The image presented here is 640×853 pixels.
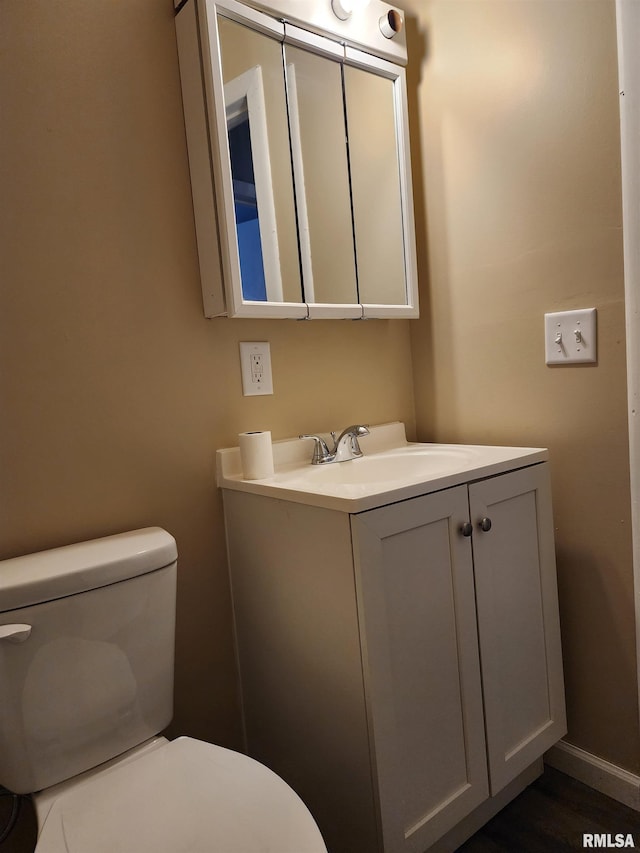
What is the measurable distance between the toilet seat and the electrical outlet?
76cm

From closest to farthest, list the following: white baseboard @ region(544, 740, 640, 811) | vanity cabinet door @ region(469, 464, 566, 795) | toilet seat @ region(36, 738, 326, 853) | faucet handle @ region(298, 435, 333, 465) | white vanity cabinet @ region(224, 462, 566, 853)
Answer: toilet seat @ region(36, 738, 326, 853) < white vanity cabinet @ region(224, 462, 566, 853) < vanity cabinet door @ region(469, 464, 566, 795) < white baseboard @ region(544, 740, 640, 811) < faucet handle @ region(298, 435, 333, 465)

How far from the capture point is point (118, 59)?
1181mm

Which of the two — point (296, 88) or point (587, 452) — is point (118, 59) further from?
point (587, 452)

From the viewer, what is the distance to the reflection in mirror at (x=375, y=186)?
149 cm

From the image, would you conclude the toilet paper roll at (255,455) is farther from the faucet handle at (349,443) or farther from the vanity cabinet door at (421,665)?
the vanity cabinet door at (421,665)

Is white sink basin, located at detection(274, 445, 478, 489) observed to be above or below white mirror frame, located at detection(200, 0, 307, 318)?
below

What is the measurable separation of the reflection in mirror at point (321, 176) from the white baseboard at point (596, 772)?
1.24m

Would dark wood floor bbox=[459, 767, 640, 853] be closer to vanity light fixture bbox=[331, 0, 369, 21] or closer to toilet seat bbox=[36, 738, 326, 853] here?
toilet seat bbox=[36, 738, 326, 853]

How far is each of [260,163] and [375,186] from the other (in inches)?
14.3

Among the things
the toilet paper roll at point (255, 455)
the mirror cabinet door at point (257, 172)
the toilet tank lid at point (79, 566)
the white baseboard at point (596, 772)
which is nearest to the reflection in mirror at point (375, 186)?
the mirror cabinet door at point (257, 172)

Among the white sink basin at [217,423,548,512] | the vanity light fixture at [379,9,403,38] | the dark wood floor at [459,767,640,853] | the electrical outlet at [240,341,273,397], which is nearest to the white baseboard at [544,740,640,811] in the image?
the dark wood floor at [459,767,640,853]

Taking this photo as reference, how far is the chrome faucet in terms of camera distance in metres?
1.42

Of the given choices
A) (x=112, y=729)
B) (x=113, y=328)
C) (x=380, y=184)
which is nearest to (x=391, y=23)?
(x=380, y=184)

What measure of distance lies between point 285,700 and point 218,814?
41cm
